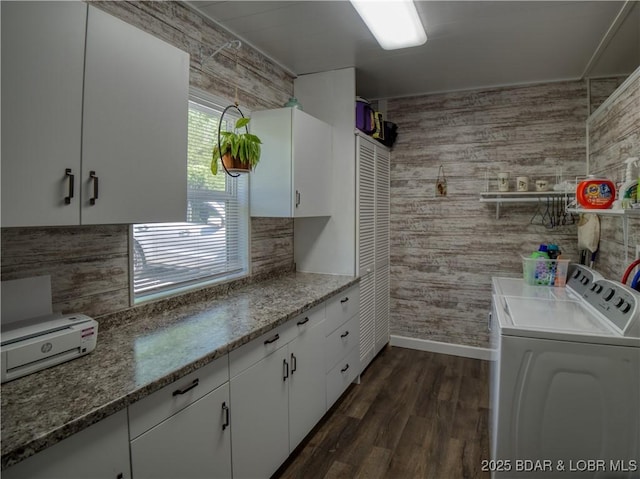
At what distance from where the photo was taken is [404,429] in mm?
2488

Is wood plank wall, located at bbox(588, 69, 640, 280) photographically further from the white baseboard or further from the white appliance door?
the white baseboard

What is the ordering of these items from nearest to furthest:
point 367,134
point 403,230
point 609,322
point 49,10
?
point 49,10 < point 609,322 < point 367,134 < point 403,230

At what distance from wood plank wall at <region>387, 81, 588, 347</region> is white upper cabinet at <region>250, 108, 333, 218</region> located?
1439 mm

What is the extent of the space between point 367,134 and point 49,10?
244 cm

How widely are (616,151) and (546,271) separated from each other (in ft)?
2.90

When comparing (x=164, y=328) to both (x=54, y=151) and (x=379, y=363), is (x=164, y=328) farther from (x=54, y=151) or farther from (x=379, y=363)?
(x=379, y=363)

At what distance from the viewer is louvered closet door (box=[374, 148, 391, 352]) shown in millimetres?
3547

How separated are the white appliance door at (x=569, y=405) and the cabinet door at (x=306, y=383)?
1.01 m

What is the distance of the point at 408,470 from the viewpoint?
6.91 ft

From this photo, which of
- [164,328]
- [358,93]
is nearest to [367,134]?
[358,93]

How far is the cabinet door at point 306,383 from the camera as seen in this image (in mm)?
2076

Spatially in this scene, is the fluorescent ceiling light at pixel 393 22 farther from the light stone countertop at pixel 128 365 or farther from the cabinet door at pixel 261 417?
the cabinet door at pixel 261 417

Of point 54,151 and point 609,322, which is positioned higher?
point 54,151

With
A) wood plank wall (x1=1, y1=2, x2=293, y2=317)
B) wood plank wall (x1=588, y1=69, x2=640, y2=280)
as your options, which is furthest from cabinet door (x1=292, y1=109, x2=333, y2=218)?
wood plank wall (x1=588, y1=69, x2=640, y2=280)
